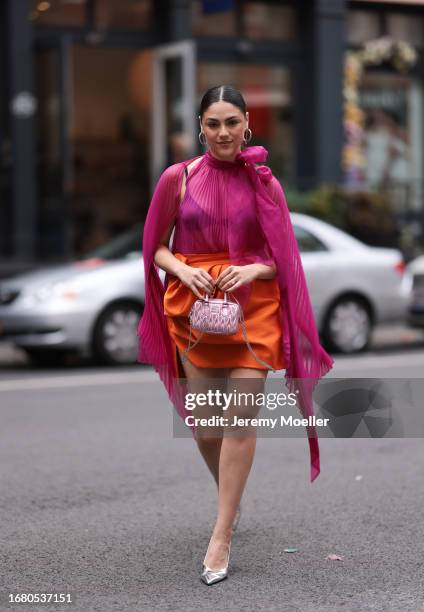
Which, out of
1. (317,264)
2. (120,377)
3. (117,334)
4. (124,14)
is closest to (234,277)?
(120,377)

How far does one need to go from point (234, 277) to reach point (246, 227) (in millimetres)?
244

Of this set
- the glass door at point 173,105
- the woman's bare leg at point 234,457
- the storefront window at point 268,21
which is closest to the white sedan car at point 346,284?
the glass door at point 173,105

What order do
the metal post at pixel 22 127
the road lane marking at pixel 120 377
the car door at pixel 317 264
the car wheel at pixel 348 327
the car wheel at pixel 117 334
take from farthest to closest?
the metal post at pixel 22 127 → the car wheel at pixel 348 327 → the car door at pixel 317 264 → the car wheel at pixel 117 334 → the road lane marking at pixel 120 377

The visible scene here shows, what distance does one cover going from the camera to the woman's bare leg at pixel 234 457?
4859mm

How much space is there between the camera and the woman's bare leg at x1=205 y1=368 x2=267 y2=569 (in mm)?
4859

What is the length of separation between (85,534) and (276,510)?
1002mm

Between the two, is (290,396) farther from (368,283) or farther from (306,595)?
(368,283)

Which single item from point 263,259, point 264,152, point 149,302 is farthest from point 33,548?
point 264,152

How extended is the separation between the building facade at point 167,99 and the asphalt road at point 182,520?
8113mm

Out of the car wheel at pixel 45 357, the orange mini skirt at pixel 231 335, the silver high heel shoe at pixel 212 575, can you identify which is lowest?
the car wheel at pixel 45 357

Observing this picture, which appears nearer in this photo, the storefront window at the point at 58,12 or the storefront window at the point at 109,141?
the storefront window at the point at 58,12

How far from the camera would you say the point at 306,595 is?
4.68 metres

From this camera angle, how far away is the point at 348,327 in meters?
13.0

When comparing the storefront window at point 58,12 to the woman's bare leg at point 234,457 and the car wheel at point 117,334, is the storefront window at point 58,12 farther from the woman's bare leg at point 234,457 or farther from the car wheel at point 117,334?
the woman's bare leg at point 234,457
